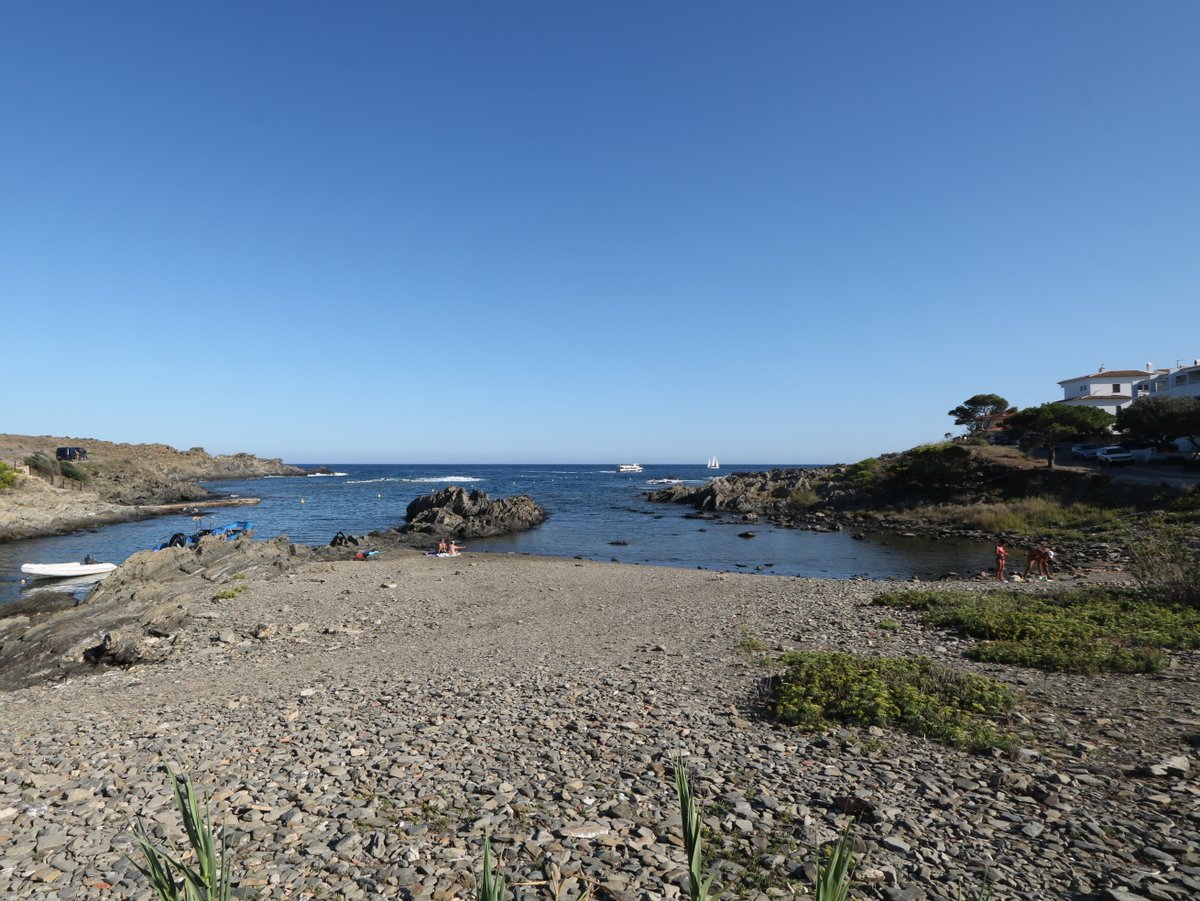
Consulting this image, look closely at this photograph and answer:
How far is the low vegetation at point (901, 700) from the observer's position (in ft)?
27.9

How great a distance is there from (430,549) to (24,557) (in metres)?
23.2

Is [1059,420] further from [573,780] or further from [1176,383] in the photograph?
[573,780]

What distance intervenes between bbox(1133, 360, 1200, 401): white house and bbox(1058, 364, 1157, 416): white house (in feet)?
5.33

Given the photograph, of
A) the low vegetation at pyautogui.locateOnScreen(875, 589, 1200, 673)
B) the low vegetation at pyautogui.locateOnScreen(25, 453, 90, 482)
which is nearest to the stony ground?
the low vegetation at pyautogui.locateOnScreen(875, 589, 1200, 673)

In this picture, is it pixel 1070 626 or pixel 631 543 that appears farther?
pixel 631 543

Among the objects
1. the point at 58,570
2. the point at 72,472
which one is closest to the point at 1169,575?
the point at 58,570

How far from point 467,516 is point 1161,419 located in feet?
190

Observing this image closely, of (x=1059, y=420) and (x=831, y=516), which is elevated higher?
(x=1059, y=420)

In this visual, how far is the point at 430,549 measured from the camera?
133 ft

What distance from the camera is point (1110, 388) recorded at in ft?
256

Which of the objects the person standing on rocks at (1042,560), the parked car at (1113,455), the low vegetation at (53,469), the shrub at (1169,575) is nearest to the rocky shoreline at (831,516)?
the person standing on rocks at (1042,560)

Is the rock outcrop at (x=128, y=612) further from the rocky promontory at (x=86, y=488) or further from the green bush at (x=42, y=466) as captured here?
the green bush at (x=42, y=466)

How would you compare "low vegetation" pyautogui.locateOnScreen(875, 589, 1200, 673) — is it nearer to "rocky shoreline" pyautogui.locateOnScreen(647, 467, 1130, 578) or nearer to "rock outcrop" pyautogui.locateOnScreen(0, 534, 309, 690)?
"rocky shoreline" pyautogui.locateOnScreen(647, 467, 1130, 578)

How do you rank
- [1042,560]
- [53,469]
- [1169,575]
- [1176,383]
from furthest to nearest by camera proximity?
[53,469]
[1176,383]
[1042,560]
[1169,575]
